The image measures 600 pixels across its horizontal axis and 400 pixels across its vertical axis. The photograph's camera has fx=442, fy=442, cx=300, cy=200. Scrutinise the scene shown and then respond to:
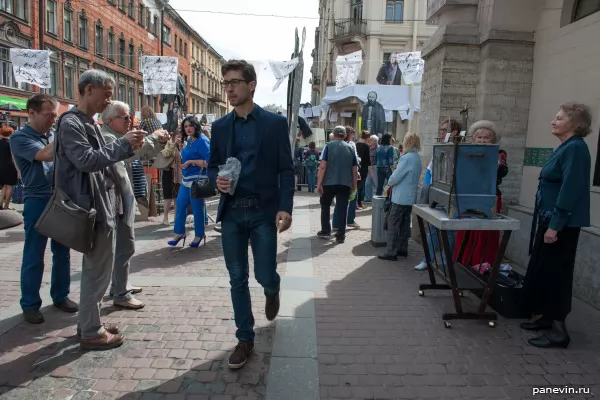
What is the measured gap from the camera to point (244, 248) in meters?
3.16

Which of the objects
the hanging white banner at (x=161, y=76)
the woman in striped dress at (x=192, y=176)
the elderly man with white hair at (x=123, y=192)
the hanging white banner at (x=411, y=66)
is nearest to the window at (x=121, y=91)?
the hanging white banner at (x=161, y=76)

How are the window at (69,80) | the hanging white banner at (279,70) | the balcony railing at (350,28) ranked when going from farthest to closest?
1. the window at (69,80)
2. the balcony railing at (350,28)
3. the hanging white banner at (279,70)

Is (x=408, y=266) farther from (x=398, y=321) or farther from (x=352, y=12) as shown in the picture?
(x=352, y=12)

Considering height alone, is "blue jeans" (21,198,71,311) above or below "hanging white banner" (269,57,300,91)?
below

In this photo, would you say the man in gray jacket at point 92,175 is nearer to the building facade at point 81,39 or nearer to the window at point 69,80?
the building facade at point 81,39

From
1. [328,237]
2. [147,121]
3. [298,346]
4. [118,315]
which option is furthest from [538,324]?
[147,121]

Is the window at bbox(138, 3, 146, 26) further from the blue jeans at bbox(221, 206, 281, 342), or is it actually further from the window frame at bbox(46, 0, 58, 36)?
the blue jeans at bbox(221, 206, 281, 342)

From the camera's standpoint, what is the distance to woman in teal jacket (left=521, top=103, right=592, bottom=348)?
132 inches

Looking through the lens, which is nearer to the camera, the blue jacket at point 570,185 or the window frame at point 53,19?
the blue jacket at point 570,185

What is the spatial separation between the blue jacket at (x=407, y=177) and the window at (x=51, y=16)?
2890 cm

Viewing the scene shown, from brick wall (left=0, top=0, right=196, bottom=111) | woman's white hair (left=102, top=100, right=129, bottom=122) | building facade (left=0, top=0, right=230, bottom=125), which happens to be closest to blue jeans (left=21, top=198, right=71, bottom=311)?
woman's white hair (left=102, top=100, right=129, bottom=122)

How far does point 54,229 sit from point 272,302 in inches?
64.3

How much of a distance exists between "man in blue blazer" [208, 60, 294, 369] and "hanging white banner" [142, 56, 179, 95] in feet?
35.7

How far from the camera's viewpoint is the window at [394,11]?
92.5 ft
